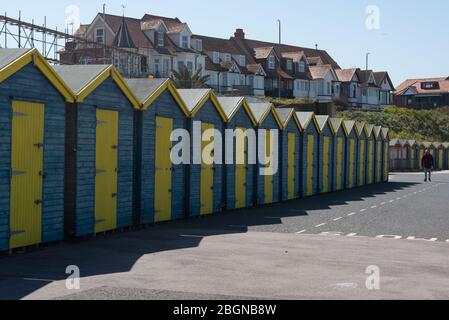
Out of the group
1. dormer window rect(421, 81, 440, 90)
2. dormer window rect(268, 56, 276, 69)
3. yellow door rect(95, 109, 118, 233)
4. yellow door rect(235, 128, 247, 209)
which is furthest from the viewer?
dormer window rect(421, 81, 440, 90)

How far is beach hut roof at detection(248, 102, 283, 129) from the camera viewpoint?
74.8 feet

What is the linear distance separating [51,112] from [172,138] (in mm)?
5062

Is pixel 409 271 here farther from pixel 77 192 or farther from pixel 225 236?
pixel 77 192

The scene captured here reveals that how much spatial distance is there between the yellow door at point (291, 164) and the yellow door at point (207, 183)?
593 cm

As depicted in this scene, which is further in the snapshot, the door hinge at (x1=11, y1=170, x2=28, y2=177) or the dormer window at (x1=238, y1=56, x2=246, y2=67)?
the dormer window at (x1=238, y1=56, x2=246, y2=67)

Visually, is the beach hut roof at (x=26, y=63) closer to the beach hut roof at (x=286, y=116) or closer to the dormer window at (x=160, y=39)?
the beach hut roof at (x=286, y=116)

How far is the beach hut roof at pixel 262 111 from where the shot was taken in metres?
22.8

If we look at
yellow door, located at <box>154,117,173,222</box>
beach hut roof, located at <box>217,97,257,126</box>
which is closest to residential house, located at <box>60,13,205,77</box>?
beach hut roof, located at <box>217,97,257,126</box>

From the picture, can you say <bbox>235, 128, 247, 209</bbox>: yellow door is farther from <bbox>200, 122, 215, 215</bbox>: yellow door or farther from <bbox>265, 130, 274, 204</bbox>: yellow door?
<bbox>200, 122, 215, 215</bbox>: yellow door

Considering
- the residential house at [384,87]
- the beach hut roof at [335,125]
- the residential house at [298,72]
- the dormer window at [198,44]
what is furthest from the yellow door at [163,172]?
the residential house at [384,87]

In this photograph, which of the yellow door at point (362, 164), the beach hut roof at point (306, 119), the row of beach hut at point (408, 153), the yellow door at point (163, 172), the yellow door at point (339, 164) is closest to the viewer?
the yellow door at point (163, 172)

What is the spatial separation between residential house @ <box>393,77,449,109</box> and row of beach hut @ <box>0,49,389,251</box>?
3649 inches

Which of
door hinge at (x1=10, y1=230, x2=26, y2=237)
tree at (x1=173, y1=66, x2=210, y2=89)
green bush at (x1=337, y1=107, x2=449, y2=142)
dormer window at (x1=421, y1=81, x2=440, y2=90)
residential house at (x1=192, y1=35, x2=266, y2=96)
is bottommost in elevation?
Answer: door hinge at (x1=10, y1=230, x2=26, y2=237)

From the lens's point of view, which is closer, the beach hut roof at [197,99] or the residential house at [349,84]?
the beach hut roof at [197,99]
